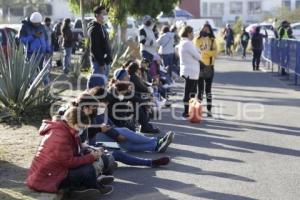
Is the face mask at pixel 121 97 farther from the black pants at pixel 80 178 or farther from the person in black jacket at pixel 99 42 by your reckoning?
the black pants at pixel 80 178

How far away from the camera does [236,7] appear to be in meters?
93.8

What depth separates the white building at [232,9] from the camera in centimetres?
9094

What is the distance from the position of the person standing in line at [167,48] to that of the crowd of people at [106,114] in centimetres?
46

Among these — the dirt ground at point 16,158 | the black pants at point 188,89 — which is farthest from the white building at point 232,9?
the dirt ground at point 16,158

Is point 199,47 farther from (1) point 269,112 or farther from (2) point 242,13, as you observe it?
(2) point 242,13

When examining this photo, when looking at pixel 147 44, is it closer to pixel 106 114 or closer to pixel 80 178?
pixel 106 114

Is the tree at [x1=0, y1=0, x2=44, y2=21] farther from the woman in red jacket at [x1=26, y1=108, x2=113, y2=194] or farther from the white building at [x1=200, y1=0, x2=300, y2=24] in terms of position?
the woman in red jacket at [x1=26, y1=108, x2=113, y2=194]

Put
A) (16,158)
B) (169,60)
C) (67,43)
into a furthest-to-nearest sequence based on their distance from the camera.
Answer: (67,43)
(169,60)
(16,158)

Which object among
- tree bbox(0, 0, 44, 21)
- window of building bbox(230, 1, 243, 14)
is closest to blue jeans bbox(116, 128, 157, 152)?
tree bbox(0, 0, 44, 21)

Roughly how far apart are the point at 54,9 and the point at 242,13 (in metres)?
32.8

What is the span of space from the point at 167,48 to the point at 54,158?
38.0 feet

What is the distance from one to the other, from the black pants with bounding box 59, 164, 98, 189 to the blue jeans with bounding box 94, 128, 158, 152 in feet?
6.42

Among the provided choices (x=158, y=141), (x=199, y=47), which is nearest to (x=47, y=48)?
(x=199, y=47)

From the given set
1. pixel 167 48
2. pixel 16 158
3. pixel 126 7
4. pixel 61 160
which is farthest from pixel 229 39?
pixel 61 160
